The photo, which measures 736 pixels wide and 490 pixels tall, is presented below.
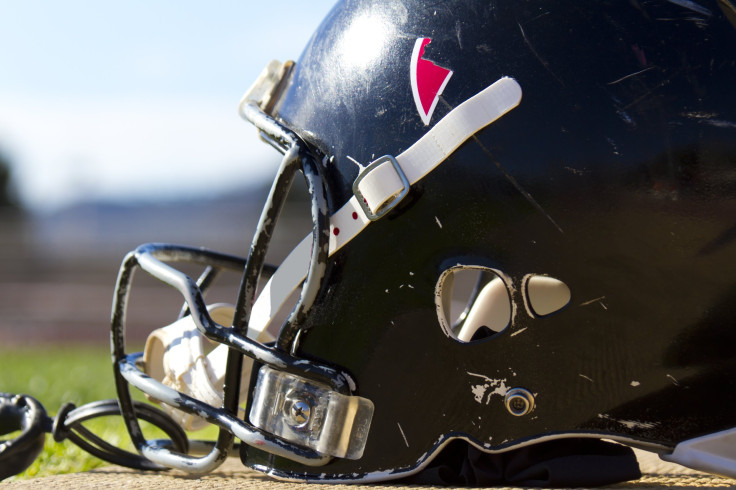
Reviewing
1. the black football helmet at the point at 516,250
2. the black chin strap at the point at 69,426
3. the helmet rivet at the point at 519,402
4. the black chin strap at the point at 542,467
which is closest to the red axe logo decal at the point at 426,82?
the black football helmet at the point at 516,250

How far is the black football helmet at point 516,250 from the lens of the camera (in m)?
1.42

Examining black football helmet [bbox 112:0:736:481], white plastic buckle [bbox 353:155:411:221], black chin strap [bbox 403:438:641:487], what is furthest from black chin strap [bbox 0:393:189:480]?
white plastic buckle [bbox 353:155:411:221]

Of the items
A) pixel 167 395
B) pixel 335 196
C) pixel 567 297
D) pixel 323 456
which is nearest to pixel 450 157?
pixel 335 196

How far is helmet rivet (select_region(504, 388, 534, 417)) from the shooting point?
1445 millimetres

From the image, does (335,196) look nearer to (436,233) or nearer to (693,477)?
(436,233)

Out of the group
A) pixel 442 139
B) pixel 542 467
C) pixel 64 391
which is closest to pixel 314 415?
pixel 542 467

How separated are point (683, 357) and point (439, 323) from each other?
0.43 metres

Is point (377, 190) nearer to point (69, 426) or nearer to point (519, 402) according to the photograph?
point (519, 402)

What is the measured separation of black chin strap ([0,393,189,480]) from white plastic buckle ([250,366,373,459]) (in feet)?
1.35

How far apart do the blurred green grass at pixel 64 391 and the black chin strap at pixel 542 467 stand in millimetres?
1005

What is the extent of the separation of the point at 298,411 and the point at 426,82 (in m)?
0.64

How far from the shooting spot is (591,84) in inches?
56.9

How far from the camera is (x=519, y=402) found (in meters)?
1.45

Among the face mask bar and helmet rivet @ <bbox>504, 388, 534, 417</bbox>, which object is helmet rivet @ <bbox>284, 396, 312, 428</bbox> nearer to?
the face mask bar
